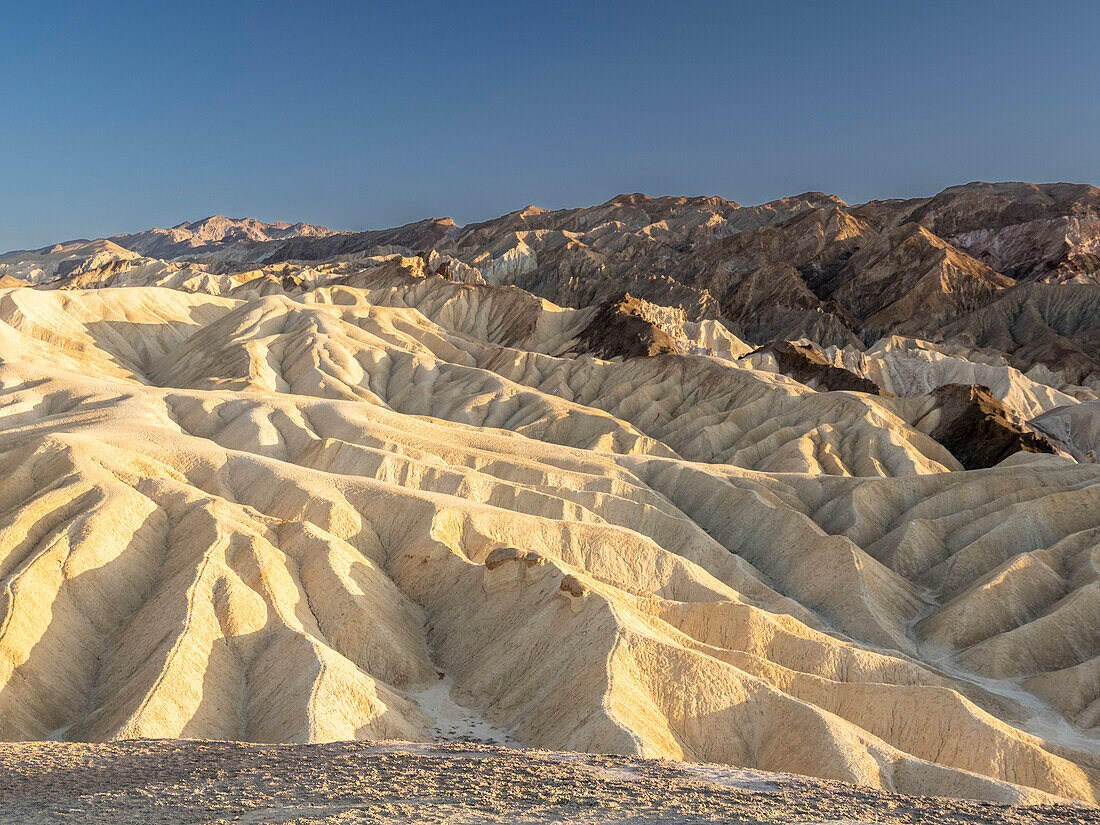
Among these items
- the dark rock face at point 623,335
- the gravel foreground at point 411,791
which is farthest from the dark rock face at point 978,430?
the gravel foreground at point 411,791

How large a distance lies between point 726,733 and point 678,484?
118 ft

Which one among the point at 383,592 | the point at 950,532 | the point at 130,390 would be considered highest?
the point at 130,390

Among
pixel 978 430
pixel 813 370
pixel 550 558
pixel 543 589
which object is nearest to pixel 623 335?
pixel 813 370

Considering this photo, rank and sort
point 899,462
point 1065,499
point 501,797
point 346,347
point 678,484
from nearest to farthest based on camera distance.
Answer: point 501,797
point 1065,499
point 678,484
point 899,462
point 346,347

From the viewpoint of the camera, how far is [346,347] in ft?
362

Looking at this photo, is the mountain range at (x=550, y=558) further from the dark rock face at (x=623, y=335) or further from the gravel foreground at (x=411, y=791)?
the dark rock face at (x=623, y=335)

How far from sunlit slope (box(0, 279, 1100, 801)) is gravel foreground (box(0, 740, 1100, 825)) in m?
5.55

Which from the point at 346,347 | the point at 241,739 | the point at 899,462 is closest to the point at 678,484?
the point at 899,462

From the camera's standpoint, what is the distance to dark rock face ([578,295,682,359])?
386ft

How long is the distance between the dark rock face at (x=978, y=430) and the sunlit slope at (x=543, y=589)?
3455 mm

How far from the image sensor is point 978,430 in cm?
8544

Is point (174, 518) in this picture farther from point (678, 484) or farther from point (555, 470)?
point (678, 484)

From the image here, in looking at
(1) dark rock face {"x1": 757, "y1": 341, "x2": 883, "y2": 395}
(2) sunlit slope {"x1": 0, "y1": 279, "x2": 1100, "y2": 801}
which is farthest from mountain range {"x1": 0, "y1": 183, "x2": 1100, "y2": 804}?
(1) dark rock face {"x1": 757, "y1": 341, "x2": 883, "y2": 395}

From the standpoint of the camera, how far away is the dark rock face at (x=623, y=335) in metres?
118
